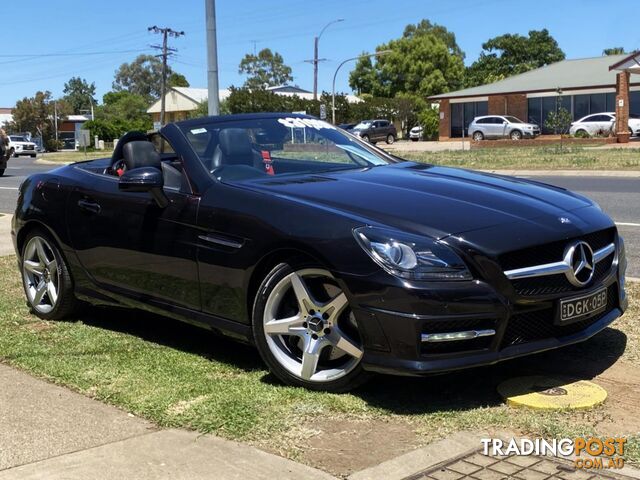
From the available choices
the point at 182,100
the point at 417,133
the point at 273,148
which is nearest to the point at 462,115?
the point at 417,133

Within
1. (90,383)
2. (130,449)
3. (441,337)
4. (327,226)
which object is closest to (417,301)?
Answer: (441,337)

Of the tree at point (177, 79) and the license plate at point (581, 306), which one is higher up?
the tree at point (177, 79)

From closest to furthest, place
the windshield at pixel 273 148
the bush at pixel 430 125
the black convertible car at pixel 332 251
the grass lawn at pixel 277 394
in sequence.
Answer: the grass lawn at pixel 277 394 < the black convertible car at pixel 332 251 < the windshield at pixel 273 148 < the bush at pixel 430 125

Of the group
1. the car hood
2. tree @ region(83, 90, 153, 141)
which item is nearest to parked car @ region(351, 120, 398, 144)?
tree @ region(83, 90, 153, 141)

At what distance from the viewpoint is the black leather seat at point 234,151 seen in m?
4.87

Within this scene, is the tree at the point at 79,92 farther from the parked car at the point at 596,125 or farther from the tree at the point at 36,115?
the parked car at the point at 596,125

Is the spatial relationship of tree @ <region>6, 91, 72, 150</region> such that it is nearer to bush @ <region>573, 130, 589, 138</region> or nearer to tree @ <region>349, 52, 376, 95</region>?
tree @ <region>349, 52, 376, 95</region>

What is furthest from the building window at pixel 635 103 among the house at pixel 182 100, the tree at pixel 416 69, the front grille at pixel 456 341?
the front grille at pixel 456 341

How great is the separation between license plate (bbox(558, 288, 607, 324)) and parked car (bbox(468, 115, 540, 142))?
44844 millimetres

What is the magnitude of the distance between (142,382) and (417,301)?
166 cm

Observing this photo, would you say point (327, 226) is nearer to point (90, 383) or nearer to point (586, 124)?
point (90, 383)

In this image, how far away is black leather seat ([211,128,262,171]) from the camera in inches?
192

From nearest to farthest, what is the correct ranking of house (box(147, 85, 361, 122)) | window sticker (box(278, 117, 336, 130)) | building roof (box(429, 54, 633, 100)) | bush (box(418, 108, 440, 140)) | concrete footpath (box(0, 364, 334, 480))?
concrete footpath (box(0, 364, 334, 480)) < window sticker (box(278, 117, 336, 130)) < building roof (box(429, 54, 633, 100)) < bush (box(418, 108, 440, 140)) < house (box(147, 85, 361, 122))

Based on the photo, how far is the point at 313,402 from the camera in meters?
3.95
